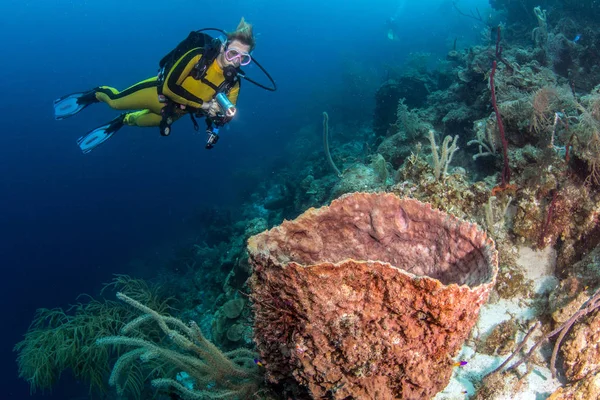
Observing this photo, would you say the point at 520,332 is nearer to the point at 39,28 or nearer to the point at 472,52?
the point at 472,52

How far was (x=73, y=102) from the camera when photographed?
25.8ft

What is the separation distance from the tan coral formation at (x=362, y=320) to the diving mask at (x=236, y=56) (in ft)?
14.3

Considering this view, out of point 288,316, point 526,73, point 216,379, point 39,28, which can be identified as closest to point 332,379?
point 288,316

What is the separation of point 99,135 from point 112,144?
47.5 meters

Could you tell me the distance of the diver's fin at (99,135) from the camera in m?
7.32

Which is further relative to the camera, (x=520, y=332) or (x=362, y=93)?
(x=362, y=93)

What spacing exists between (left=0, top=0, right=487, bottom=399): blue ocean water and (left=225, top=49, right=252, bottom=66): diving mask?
43.6 feet

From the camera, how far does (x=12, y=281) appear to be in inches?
963

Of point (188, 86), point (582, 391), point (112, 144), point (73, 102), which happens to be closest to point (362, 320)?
point (582, 391)

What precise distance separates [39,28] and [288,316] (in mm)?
119404

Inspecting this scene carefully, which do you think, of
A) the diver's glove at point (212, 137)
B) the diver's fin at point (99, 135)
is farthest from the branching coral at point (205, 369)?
the diver's fin at point (99, 135)

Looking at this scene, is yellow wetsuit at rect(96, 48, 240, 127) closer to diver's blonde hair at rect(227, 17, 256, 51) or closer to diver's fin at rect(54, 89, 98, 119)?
diver's blonde hair at rect(227, 17, 256, 51)

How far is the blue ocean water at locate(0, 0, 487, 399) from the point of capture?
22859 millimetres

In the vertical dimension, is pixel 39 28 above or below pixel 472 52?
below
